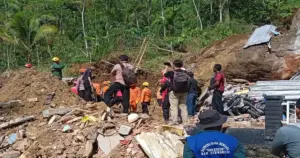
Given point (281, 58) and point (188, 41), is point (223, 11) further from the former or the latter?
point (281, 58)

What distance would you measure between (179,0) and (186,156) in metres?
33.4

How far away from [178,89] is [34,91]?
3617mm

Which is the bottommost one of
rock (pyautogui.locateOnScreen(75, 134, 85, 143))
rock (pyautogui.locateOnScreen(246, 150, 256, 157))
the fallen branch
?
rock (pyautogui.locateOnScreen(246, 150, 256, 157))

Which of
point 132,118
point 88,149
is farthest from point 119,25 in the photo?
point 88,149

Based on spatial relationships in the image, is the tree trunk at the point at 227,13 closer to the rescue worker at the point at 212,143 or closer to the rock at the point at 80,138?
the rock at the point at 80,138

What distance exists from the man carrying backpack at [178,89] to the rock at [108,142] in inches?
83.8

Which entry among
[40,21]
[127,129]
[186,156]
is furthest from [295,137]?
[40,21]

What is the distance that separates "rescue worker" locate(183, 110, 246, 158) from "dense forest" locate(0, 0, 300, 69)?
73.1 ft

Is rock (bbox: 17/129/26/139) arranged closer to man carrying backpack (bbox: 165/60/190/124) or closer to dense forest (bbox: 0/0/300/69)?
man carrying backpack (bbox: 165/60/190/124)

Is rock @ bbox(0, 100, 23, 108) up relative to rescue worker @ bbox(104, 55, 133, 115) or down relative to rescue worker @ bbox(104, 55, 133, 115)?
down

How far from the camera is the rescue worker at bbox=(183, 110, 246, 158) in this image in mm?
3715

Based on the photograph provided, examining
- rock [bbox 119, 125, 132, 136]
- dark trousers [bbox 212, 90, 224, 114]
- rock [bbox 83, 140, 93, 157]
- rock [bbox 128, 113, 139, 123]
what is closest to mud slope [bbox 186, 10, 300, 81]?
dark trousers [bbox 212, 90, 224, 114]

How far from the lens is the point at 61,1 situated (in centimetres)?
3369

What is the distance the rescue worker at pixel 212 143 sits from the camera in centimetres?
372
